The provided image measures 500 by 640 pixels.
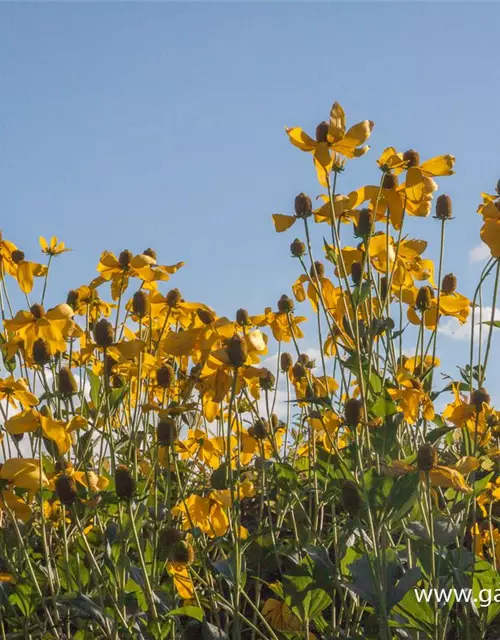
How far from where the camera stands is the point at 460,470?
1.86 m

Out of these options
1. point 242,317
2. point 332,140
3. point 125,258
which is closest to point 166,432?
point 242,317

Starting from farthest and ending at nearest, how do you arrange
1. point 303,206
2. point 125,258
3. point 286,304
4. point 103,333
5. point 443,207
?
point 286,304
point 125,258
point 443,207
point 303,206
point 103,333

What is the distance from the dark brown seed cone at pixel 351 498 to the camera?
73.6 inches

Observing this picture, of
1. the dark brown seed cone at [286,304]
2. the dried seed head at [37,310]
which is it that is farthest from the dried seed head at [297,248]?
the dried seed head at [37,310]

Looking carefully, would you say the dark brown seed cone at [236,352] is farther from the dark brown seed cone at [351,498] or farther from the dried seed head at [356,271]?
the dried seed head at [356,271]

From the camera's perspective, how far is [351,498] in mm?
1877

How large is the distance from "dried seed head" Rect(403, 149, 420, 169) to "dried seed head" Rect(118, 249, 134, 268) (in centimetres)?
89

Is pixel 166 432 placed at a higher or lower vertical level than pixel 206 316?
lower

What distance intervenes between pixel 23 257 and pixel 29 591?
3.71 feet

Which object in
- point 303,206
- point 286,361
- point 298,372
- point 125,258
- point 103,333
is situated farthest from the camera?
point 286,361

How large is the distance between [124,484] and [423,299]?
3.56 ft

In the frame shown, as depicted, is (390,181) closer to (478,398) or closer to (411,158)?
(411,158)

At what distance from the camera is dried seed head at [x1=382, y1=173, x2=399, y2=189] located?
2.15 m

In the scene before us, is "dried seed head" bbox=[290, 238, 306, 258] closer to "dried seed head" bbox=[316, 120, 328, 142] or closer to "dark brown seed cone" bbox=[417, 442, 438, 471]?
"dried seed head" bbox=[316, 120, 328, 142]
